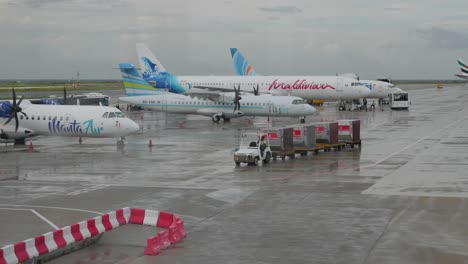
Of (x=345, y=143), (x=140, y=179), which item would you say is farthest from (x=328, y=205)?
(x=345, y=143)

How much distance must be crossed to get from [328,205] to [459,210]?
4.67 metres

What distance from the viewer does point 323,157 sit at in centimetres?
4059

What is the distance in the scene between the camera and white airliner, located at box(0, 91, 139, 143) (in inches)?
1815

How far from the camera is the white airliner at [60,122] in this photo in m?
46.1

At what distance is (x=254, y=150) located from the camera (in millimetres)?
36969

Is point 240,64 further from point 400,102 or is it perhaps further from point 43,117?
point 43,117

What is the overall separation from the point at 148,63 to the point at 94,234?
6811 cm

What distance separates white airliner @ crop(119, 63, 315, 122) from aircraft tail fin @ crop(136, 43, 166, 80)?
378 inches

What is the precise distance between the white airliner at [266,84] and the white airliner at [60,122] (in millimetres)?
36401

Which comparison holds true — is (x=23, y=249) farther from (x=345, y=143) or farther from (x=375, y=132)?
(x=375, y=132)

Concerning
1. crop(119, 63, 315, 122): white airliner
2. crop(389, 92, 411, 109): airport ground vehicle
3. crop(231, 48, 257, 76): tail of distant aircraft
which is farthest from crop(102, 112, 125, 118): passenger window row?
crop(231, 48, 257, 76): tail of distant aircraft

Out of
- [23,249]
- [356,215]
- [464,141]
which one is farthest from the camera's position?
[464,141]

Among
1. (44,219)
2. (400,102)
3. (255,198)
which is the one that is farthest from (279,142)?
(400,102)

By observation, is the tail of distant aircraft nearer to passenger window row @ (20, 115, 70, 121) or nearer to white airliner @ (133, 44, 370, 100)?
white airliner @ (133, 44, 370, 100)
